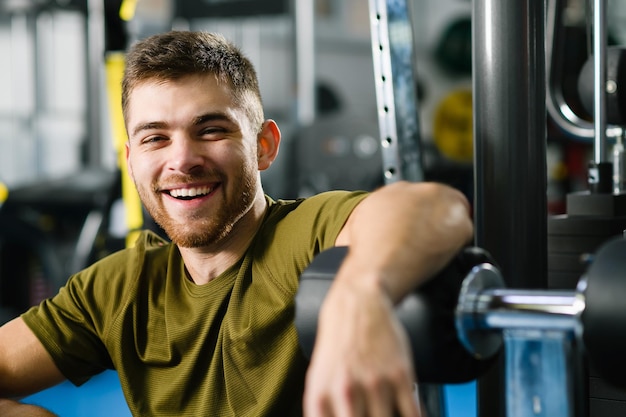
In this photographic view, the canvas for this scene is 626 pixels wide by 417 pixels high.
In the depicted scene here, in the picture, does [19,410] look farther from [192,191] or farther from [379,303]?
[379,303]

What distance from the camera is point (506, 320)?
2.35ft

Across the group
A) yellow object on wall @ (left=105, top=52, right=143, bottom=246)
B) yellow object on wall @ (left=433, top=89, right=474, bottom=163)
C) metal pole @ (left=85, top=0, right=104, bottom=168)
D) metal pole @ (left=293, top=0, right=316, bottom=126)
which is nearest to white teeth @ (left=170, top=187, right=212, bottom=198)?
yellow object on wall @ (left=105, top=52, right=143, bottom=246)

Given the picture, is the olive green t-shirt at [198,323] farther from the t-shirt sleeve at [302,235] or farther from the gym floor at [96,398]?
the gym floor at [96,398]

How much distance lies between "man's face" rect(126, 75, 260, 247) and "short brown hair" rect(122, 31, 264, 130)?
2 cm

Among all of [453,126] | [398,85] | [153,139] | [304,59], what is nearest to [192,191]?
[153,139]

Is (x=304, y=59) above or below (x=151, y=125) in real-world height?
above

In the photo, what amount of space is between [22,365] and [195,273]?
364mm

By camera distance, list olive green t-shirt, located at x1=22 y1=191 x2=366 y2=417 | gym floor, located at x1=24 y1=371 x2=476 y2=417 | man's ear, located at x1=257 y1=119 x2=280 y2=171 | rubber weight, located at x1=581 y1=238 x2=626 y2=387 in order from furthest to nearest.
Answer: gym floor, located at x1=24 y1=371 x2=476 y2=417 → man's ear, located at x1=257 y1=119 x2=280 y2=171 → olive green t-shirt, located at x1=22 y1=191 x2=366 y2=417 → rubber weight, located at x1=581 y1=238 x2=626 y2=387

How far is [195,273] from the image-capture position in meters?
1.45

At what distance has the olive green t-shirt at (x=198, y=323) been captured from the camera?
1.28m

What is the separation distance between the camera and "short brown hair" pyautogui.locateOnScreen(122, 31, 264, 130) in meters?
1.37

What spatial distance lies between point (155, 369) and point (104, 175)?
3.43 metres

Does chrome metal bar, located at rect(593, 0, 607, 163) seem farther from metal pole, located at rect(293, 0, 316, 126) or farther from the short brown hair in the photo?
metal pole, located at rect(293, 0, 316, 126)

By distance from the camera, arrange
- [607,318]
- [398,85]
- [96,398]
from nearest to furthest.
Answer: [607,318] < [398,85] < [96,398]
